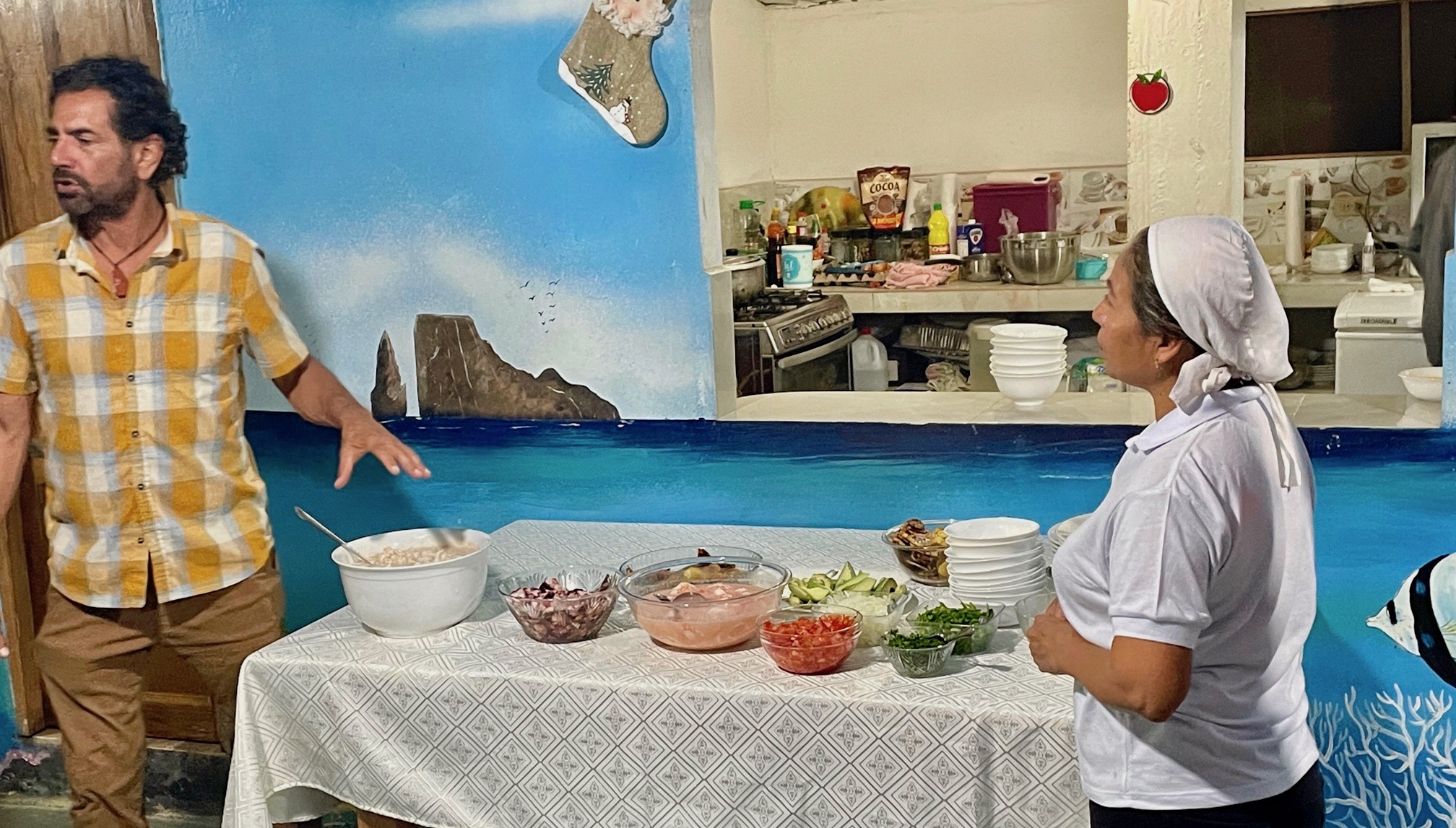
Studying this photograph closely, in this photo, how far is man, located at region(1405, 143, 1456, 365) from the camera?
300cm

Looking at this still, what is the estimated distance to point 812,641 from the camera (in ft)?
8.30

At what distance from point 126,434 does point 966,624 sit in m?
1.94

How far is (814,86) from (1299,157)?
2366 mm

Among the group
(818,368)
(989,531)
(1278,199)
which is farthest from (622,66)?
(1278,199)

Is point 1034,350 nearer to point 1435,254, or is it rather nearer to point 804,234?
point 1435,254

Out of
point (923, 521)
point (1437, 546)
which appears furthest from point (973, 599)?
point (1437, 546)

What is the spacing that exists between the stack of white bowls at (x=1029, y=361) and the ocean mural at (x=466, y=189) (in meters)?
0.70

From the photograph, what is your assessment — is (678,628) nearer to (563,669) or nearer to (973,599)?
(563,669)

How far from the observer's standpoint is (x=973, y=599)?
9.07ft

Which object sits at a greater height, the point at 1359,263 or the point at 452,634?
the point at 1359,263

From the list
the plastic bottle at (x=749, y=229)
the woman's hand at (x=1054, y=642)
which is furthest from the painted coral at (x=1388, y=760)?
the plastic bottle at (x=749, y=229)

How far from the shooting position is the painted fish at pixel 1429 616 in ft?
9.47

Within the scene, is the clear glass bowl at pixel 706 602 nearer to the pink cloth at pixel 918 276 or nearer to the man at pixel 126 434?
the man at pixel 126 434

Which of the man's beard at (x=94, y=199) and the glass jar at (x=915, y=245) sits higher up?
the man's beard at (x=94, y=199)
